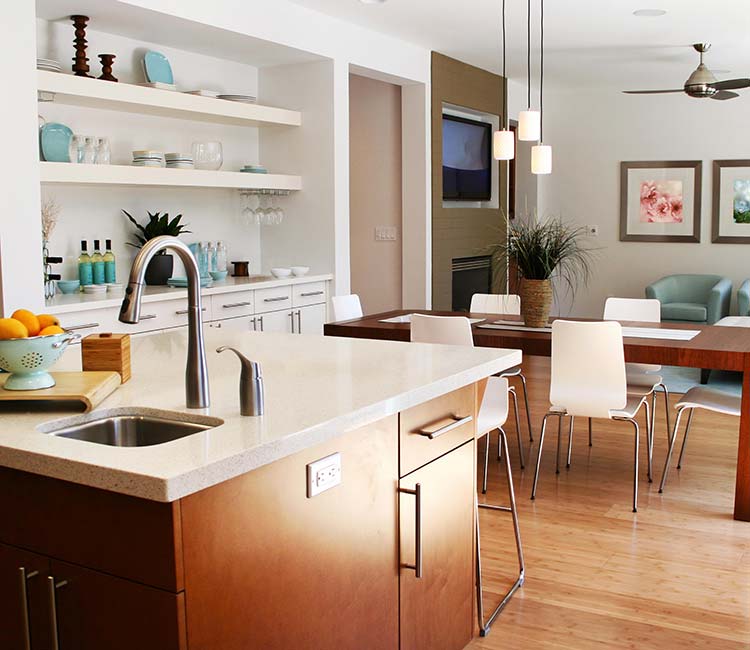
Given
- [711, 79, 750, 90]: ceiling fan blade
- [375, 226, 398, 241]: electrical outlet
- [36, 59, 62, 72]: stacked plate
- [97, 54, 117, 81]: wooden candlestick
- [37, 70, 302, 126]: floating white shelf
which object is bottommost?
[375, 226, 398, 241]: electrical outlet

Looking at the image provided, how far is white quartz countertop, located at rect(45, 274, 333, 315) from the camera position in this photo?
4398 mm

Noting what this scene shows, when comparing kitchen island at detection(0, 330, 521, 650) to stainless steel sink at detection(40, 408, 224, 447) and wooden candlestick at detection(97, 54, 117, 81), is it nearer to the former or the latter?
stainless steel sink at detection(40, 408, 224, 447)

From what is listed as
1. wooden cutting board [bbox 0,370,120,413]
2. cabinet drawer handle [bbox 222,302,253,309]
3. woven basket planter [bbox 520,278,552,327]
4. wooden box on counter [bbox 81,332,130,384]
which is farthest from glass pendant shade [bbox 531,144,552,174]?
wooden cutting board [bbox 0,370,120,413]

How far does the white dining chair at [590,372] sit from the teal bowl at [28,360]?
8.30 ft

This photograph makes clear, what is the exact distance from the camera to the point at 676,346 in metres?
3.95

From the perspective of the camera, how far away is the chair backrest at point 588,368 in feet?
12.9

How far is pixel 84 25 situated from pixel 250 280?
1869mm

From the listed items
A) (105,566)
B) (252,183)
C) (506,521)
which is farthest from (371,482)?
(252,183)

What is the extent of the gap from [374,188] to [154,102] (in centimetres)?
297

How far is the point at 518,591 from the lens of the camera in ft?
10.2

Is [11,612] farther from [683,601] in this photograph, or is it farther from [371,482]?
[683,601]

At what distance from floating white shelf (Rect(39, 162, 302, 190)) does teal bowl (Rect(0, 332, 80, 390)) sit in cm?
274

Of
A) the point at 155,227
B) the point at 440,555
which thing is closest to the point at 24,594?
the point at 440,555

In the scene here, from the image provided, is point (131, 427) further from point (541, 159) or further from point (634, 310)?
point (634, 310)
